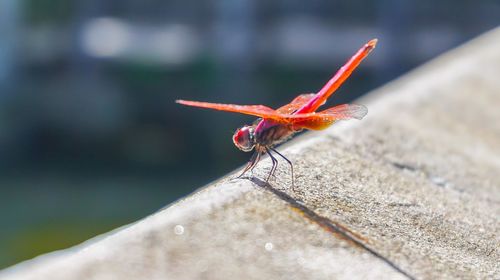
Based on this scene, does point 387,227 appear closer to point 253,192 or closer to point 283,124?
point 253,192

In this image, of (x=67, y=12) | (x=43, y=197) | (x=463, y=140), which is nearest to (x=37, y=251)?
(x=43, y=197)

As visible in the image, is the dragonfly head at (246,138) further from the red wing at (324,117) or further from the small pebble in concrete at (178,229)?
the small pebble in concrete at (178,229)

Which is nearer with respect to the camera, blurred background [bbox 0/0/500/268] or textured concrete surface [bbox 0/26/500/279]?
textured concrete surface [bbox 0/26/500/279]

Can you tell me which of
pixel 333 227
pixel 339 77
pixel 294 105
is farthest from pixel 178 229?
pixel 294 105

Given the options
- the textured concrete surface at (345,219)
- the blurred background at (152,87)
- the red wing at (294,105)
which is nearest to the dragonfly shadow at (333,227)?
the textured concrete surface at (345,219)

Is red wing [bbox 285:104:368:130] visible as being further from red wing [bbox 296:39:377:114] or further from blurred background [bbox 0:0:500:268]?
blurred background [bbox 0:0:500:268]

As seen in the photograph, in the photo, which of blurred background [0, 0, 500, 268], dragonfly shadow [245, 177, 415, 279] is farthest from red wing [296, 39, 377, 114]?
blurred background [0, 0, 500, 268]
